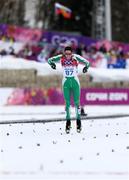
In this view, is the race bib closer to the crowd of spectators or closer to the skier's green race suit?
the skier's green race suit

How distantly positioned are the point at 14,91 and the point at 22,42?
627 centimetres

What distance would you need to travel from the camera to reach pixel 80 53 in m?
34.2

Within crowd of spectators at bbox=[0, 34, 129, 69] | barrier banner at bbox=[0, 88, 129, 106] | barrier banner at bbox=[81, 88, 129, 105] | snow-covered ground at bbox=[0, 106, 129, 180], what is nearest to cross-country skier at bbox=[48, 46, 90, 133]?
snow-covered ground at bbox=[0, 106, 129, 180]

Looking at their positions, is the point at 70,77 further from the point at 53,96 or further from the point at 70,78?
the point at 53,96

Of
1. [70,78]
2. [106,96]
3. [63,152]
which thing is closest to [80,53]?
[106,96]

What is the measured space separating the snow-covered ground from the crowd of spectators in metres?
17.3

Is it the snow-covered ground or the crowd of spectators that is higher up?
the crowd of spectators

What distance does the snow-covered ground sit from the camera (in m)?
9.30

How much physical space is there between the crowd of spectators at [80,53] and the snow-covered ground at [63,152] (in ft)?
56.7

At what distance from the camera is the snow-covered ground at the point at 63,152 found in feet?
30.5

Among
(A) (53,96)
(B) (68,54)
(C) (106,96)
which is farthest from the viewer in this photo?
(C) (106,96)

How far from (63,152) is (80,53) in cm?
2301

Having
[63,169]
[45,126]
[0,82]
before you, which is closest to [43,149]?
[63,169]

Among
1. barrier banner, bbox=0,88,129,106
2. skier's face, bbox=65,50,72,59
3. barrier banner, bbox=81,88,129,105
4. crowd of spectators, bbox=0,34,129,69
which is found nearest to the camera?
skier's face, bbox=65,50,72,59
